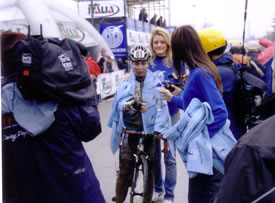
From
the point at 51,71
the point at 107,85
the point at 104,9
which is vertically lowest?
the point at 107,85

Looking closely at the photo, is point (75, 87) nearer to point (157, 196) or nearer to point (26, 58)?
point (26, 58)

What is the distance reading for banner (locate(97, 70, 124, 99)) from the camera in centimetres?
1175

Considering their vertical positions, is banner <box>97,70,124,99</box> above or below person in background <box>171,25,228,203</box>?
below

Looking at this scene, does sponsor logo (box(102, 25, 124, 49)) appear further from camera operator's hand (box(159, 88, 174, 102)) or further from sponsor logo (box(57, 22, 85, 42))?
camera operator's hand (box(159, 88, 174, 102))

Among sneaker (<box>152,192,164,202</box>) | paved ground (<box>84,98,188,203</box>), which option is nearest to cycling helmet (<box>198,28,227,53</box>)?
paved ground (<box>84,98,188,203</box>)

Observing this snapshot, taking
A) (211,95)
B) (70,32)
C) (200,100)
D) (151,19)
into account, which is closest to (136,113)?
(200,100)

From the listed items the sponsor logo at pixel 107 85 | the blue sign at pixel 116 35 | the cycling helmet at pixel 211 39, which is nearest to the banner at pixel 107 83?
the sponsor logo at pixel 107 85

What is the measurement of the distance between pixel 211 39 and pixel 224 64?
11.5 inches

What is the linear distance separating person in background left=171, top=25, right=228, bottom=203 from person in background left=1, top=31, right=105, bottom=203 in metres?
0.77

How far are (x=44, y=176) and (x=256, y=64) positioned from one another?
301cm

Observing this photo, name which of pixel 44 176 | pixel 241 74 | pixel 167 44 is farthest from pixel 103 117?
pixel 44 176

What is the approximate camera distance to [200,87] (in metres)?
2.36

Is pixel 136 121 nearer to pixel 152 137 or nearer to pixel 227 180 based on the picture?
pixel 152 137

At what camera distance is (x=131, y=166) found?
10.4 feet
